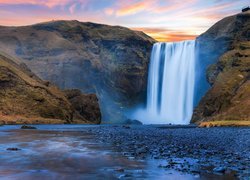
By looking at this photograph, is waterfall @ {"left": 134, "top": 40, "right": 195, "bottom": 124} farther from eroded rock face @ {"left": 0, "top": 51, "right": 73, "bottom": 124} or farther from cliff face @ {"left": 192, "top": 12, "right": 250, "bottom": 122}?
eroded rock face @ {"left": 0, "top": 51, "right": 73, "bottom": 124}

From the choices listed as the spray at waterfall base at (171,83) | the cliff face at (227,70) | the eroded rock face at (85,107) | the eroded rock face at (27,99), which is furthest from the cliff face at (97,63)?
the eroded rock face at (27,99)

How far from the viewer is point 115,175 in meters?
15.6

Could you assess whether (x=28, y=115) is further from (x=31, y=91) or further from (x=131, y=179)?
(x=131, y=179)

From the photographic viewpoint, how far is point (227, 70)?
406 ft

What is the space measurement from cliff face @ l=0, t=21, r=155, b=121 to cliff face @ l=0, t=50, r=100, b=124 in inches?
1830

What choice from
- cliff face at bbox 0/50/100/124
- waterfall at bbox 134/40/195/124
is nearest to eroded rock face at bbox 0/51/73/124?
cliff face at bbox 0/50/100/124

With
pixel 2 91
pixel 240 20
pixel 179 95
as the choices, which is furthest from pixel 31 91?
pixel 240 20

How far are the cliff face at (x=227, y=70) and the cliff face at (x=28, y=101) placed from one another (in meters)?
45.4

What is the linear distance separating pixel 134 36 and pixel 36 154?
568ft

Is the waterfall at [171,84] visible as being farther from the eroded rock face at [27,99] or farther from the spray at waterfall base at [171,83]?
the eroded rock face at [27,99]

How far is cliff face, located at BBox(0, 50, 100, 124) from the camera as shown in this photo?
10406 cm

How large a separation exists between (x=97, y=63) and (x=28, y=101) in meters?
75.0

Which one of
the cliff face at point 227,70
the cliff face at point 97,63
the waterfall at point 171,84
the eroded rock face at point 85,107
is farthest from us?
the cliff face at point 97,63

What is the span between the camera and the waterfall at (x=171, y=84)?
13588 centimetres
